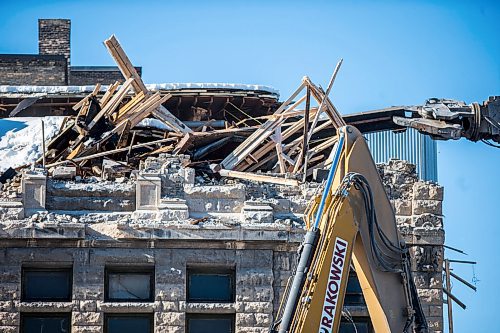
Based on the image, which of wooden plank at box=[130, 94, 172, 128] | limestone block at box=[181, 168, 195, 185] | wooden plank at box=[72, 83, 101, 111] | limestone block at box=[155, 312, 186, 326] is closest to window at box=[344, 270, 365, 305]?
limestone block at box=[155, 312, 186, 326]

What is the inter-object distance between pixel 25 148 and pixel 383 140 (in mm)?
11335


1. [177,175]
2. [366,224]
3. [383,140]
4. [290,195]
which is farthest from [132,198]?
[383,140]

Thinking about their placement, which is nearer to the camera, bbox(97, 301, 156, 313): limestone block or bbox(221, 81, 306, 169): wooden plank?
bbox(97, 301, 156, 313): limestone block

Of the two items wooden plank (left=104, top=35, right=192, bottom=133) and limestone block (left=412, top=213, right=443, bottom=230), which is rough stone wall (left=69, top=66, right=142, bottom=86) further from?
limestone block (left=412, top=213, right=443, bottom=230)

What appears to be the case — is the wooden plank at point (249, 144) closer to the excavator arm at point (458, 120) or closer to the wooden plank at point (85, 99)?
the wooden plank at point (85, 99)

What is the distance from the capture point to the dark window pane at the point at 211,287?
97.1 feet

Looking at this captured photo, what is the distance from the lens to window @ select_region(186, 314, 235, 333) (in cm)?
2955

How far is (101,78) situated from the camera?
46781 mm

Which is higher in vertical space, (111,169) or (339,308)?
(111,169)

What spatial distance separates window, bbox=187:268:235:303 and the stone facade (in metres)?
0.15

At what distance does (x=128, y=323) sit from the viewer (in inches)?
1160

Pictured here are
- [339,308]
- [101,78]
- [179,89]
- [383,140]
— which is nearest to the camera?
[339,308]

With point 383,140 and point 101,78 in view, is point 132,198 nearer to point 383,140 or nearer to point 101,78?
point 383,140

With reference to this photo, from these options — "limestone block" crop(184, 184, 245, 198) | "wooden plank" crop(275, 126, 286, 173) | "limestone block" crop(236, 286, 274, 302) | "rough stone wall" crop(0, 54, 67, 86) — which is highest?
"rough stone wall" crop(0, 54, 67, 86)
